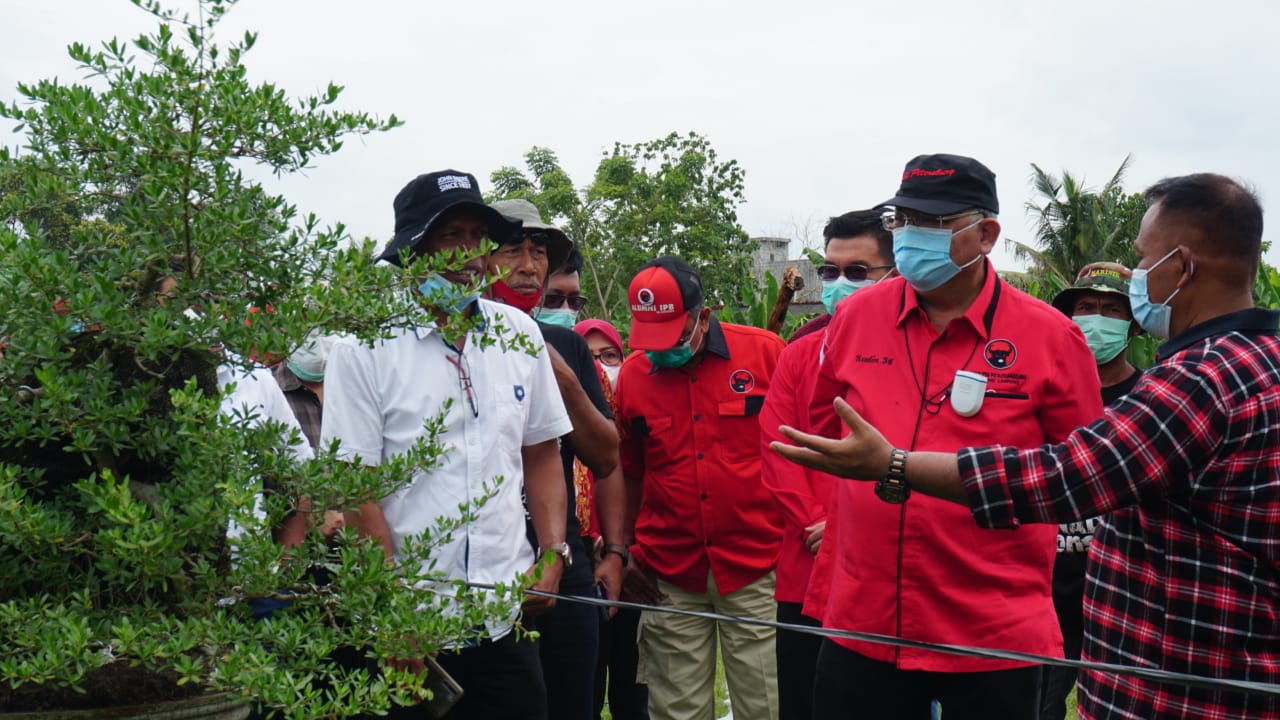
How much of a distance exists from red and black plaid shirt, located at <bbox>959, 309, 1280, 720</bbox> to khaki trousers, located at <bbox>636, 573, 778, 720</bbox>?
2482mm

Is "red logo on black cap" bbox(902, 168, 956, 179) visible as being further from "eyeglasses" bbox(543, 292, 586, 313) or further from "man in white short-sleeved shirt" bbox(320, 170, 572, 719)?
"eyeglasses" bbox(543, 292, 586, 313)

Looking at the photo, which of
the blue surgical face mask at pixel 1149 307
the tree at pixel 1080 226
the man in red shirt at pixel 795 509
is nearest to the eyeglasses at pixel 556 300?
the man in red shirt at pixel 795 509

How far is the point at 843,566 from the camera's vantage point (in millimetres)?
3426

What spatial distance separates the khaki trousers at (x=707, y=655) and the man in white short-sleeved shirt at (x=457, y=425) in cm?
189

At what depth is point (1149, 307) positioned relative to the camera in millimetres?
2906

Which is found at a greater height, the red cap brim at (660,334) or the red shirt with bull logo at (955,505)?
the red cap brim at (660,334)

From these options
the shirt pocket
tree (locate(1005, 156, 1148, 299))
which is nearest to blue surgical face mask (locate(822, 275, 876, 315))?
the shirt pocket

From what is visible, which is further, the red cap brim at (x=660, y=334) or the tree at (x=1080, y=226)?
the tree at (x=1080, y=226)

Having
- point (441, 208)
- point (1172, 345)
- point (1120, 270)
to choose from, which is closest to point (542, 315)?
point (441, 208)

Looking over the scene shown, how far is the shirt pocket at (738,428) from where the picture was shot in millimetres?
5082

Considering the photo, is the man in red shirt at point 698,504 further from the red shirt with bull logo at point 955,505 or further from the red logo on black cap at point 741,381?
the red shirt with bull logo at point 955,505

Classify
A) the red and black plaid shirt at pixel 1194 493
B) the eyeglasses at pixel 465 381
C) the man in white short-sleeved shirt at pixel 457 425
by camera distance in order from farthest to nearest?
the eyeglasses at pixel 465 381 → the man in white short-sleeved shirt at pixel 457 425 → the red and black plaid shirt at pixel 1194 493

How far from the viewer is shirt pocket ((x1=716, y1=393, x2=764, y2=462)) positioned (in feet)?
16.7

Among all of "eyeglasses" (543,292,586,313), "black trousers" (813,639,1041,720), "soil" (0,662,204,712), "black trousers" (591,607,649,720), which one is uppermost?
"eyeglasses" (543,292,586,313)
